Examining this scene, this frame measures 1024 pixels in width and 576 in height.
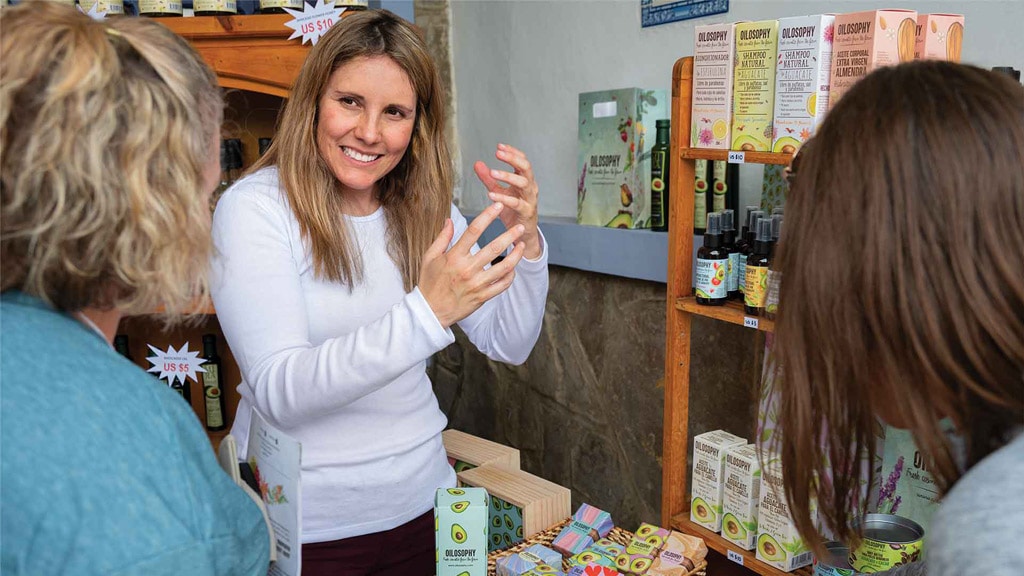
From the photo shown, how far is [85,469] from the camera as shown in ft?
2.11

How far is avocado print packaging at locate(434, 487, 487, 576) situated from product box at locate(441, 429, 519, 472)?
76 cm

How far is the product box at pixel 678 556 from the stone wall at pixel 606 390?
759 mm

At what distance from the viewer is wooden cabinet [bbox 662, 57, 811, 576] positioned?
5.94ft

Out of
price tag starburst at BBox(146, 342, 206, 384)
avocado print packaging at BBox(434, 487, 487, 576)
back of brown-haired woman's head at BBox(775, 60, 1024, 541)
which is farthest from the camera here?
price tag starburst at BBox(146, 342, 206, 384)

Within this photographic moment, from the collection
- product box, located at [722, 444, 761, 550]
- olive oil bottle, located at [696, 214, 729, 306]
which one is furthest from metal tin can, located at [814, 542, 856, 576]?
olive oil bottle, located at [696, 214, 729, 306]

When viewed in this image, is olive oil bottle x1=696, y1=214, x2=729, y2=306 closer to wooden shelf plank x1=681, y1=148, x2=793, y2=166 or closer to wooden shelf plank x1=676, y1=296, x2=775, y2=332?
wooden shelf plank x1=676, y1=296, x2=775, y2=332

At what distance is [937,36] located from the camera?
153cm

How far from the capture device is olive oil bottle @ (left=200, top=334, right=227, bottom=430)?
297 cm

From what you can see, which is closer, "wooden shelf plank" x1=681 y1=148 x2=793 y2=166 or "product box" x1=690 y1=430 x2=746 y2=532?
"wooden shelf plank" x1=681 y1=148 x2=793 y2=166

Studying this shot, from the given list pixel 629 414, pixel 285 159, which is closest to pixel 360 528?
pixel 285 159

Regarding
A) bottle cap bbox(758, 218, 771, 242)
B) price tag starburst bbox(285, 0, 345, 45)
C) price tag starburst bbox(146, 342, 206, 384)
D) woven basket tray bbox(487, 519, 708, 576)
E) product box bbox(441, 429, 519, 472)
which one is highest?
price tag starburst bbox(285, 0, 345, 45)

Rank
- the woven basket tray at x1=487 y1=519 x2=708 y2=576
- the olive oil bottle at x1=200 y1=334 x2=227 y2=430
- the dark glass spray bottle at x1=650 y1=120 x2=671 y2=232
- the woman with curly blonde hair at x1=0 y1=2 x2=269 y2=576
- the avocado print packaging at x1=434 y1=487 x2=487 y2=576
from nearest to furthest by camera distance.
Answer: the woman with curly blonde hair at x1=0 y1=2 x2=269 y2=576, the avocado print packaging at x1=434 y1=487 x2=487 y2=576, the woven basket tray at x1=487 y1=519 x2=708 y2=576, the dark glass spray bottle at x1=650 y1=120 x2=671 y2=232, the olive oil bottle at x1=200 y1=334 x2=227 y2=430

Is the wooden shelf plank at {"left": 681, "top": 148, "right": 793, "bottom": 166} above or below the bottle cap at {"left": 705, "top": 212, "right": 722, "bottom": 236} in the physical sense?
above

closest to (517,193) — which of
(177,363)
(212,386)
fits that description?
(177,363)
